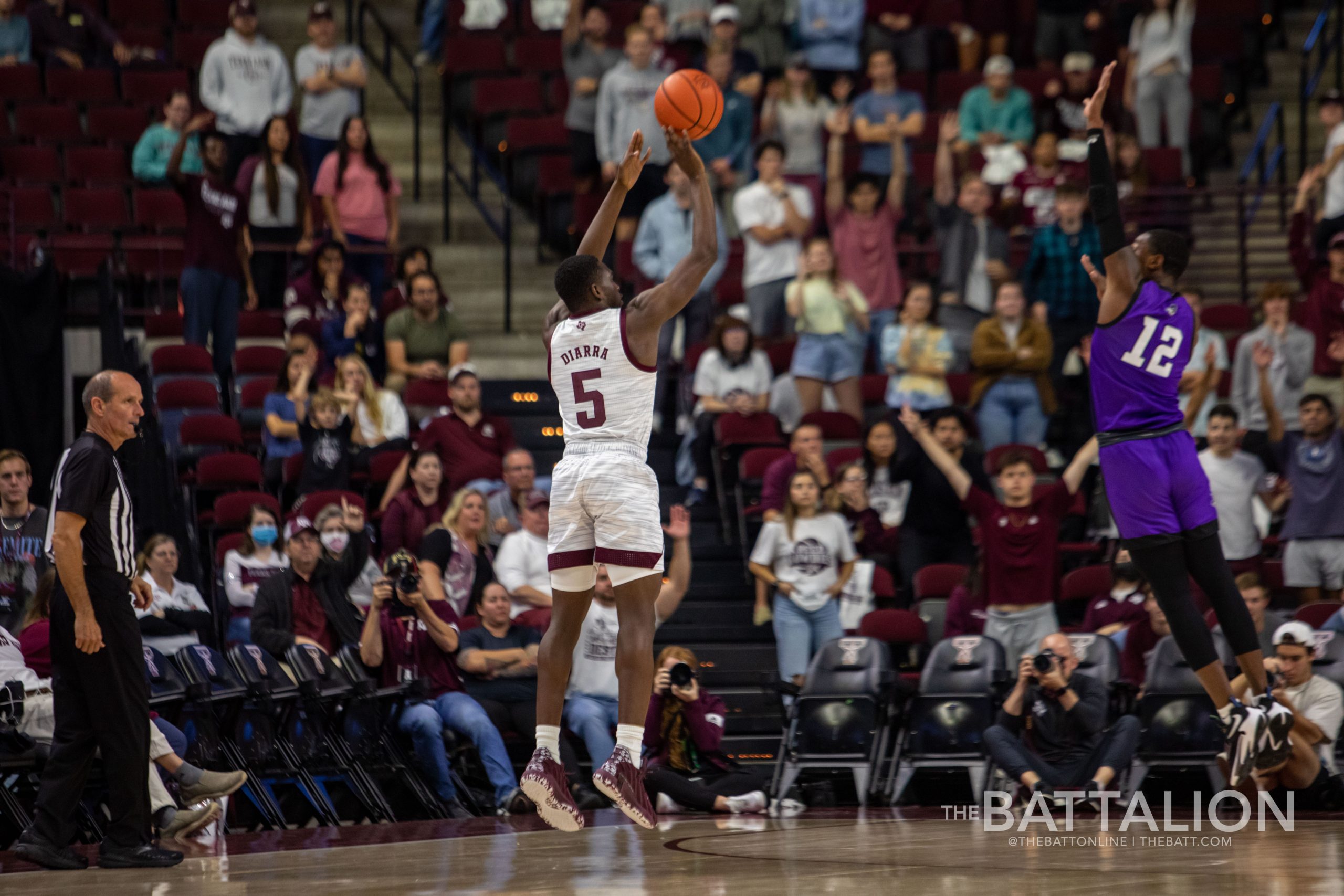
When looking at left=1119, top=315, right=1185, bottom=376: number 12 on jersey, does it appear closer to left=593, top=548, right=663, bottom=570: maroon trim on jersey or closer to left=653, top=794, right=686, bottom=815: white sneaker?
left=593, top=548, right=663, bottom=570: maroon trim on jersey

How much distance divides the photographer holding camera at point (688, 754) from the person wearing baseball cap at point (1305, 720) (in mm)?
2735

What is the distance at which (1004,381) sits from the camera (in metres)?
12.4

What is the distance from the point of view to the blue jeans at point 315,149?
15.2 m

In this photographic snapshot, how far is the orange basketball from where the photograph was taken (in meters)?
6.95

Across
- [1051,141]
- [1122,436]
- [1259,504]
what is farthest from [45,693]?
[1051,141]

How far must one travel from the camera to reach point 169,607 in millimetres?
10156

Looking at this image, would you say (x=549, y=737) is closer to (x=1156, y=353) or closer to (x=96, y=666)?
(x=96, y=666)

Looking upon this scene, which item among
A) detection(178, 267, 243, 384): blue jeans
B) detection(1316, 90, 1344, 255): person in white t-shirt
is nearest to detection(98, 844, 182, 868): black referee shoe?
detection(178, 267, 243, 384): blue jeans

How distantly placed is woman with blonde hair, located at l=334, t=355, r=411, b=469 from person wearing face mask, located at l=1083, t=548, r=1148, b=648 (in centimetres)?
505

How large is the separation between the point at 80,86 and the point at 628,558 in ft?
36.9

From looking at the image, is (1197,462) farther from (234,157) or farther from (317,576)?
(234,157)

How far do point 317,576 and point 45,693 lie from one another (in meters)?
2.25

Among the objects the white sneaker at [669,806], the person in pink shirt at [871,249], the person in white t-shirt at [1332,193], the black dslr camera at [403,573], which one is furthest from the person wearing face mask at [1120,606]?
the person in white t-shirt at [1332,193]

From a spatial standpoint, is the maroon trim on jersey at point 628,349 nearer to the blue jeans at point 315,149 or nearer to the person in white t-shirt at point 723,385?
the person in white t-shirt at point 723,385
